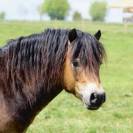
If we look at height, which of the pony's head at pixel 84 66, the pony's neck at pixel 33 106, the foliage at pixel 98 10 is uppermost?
the pony's head at pixel 84 66

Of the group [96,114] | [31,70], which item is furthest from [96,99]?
[96,114]

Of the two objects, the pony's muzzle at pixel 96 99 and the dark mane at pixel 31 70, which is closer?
the pony's muzzle at pixel 96 99

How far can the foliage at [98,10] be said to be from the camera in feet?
289

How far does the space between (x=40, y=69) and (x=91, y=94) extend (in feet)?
2.51

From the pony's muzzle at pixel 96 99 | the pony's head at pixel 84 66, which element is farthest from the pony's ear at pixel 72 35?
the pony's muzzle at pixel 96 99

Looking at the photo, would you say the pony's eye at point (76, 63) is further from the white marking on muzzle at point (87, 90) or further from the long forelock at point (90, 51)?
the white marking on muzzle at point (87, 90)

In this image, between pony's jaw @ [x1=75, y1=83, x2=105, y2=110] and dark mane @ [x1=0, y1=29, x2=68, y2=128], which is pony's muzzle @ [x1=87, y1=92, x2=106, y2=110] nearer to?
pony's jaw @ [x1=75, y1=83, x2=105, y2=110]

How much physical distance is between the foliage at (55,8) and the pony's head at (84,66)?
6605 cm

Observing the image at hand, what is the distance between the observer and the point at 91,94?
5.54 m

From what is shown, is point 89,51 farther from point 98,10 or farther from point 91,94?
point 98,10

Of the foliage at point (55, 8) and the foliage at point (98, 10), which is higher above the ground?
the foliage at point (55, 8)

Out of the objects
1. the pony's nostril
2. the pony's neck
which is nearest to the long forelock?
the pony's nostril

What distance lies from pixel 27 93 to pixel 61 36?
0.77m

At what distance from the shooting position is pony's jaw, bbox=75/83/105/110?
5.51m
